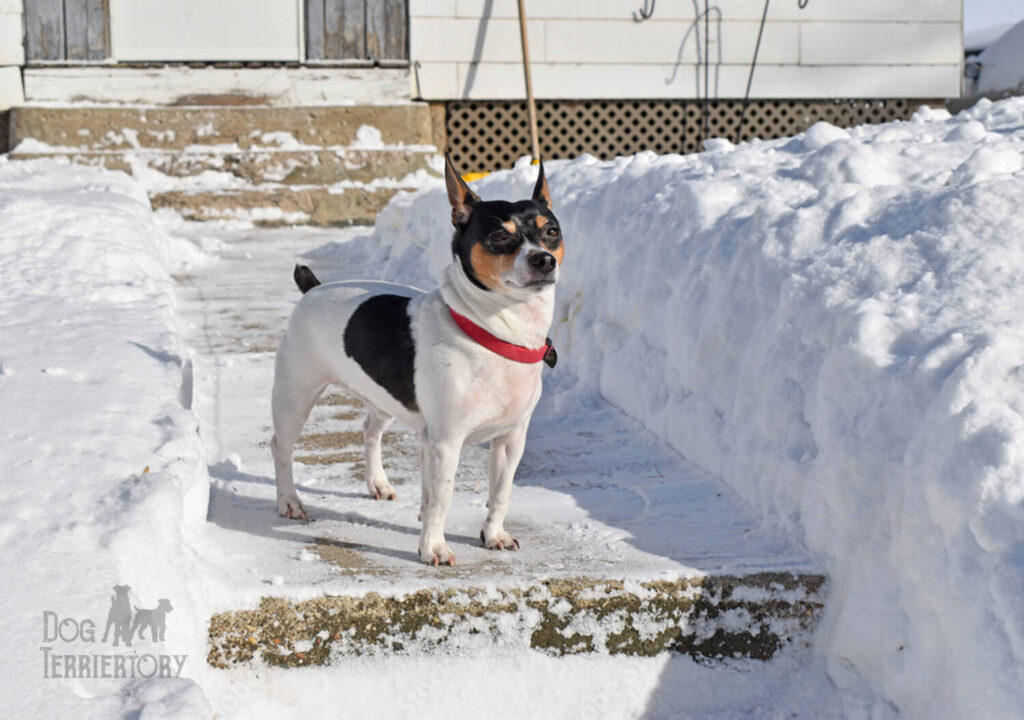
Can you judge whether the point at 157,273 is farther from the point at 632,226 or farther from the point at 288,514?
the point at 288,514

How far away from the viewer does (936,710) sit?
268cm

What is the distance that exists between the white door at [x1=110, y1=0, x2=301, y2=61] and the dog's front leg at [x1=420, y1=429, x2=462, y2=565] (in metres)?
10.7

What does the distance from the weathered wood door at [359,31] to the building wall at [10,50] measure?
3381 mm

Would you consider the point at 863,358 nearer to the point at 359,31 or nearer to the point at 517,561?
the point at 517,561

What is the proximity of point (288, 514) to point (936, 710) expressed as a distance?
2.21 m

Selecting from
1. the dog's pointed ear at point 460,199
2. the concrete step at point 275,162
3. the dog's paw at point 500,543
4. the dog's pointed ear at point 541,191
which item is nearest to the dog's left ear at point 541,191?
the dog's pointed ear at point 541,191

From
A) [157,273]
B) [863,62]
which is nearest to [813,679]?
[157,273]

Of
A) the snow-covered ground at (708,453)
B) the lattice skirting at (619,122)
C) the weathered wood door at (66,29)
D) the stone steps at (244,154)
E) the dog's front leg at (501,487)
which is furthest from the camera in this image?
the lattice skirting at (619,122)

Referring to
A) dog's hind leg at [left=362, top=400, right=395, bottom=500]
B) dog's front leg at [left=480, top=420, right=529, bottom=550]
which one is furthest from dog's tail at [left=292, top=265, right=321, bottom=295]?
dog's front leg at [left=480, top=420, right=529, bottom=550]

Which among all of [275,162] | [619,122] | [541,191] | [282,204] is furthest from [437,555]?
[619,122]

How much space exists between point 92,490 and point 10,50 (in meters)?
11.4

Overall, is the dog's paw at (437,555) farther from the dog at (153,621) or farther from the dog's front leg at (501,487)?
the dog at (153,621)

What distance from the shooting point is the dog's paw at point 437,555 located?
3.30 metres

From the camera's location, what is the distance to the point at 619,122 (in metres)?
14.5
